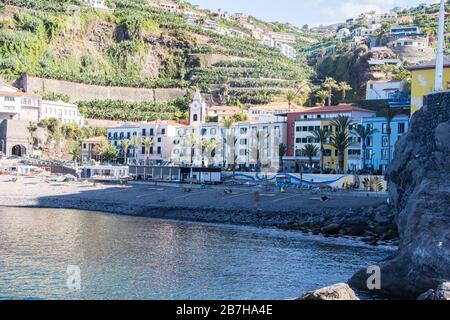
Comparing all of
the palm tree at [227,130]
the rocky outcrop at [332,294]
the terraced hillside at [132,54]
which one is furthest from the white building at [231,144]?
the rocky outcrop at [332,294]

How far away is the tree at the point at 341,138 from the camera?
249 ft

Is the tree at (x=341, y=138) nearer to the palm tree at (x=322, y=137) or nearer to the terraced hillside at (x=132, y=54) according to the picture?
the palm tree at (x=322, y=137)

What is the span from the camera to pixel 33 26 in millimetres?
156875

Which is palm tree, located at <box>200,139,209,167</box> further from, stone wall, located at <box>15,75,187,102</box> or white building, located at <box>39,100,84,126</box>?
stone wall, located at <box>15,75,187,102</box>

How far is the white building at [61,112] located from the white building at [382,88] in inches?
2223

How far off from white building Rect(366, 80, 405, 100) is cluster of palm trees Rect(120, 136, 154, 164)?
40.5m

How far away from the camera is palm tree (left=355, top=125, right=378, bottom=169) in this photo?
7641cm

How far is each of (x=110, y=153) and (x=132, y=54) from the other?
6669 centimetres

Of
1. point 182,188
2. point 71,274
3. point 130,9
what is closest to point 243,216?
point 182,188

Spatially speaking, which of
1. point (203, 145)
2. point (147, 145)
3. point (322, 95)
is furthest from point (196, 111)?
point (322, 95)

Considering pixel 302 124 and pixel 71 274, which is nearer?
pixel 71 274

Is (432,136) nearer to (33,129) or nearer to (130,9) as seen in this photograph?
(33,129)

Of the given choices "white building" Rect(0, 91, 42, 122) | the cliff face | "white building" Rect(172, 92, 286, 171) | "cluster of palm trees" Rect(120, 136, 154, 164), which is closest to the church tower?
"white building" Rect(172, 92, 286, 171)

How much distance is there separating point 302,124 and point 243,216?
3685 cm
